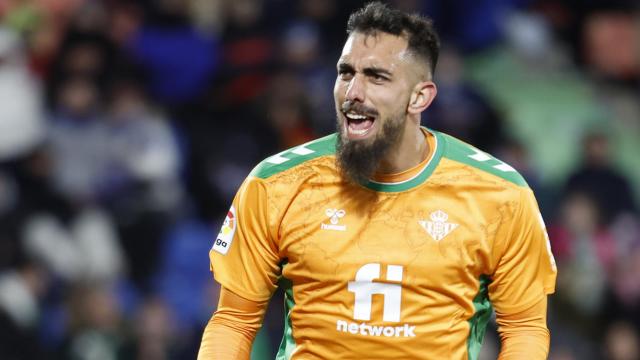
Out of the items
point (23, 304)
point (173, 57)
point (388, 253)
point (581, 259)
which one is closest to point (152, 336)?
point (23, 304)

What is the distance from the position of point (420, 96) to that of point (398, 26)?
24 centimetres

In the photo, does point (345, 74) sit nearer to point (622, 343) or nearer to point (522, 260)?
point (522, 260)

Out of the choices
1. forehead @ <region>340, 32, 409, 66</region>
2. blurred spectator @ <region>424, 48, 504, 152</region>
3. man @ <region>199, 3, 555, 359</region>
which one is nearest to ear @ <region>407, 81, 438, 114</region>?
man @ <region>199, 3, 555, 359</region>

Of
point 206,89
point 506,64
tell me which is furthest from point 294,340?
point 506,64

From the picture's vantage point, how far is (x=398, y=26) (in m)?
3.76

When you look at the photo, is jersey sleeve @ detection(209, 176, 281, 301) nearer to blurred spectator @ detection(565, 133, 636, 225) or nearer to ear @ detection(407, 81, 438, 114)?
ear @ detection(407, 81, 438, 114)

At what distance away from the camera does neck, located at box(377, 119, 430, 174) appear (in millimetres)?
3803

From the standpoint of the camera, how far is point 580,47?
9320 mm

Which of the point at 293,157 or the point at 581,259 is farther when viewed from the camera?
the point at 581,259

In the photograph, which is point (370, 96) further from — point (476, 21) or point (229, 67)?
point (476, 21)

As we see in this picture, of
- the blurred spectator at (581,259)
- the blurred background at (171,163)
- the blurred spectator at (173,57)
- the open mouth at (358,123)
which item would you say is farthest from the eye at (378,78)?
the blurred spectator at (173,57)

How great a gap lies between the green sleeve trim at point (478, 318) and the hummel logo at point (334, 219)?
49cm

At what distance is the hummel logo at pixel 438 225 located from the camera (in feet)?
12.3

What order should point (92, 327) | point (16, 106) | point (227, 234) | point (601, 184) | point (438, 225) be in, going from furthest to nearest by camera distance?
point (601, 184) < point (16, 106) < point (92, 327) < point (227, 234) < point (438, 225)
